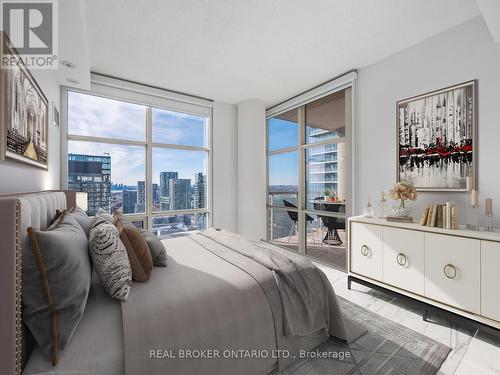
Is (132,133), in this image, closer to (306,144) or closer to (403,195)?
(306,144)

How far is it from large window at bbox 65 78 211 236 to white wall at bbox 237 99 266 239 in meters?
0.65

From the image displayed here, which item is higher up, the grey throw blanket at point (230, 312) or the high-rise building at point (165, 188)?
the high-rise building at point (165, 188)

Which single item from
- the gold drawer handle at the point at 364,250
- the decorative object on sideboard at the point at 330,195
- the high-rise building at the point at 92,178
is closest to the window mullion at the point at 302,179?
the decorative object on sideboard at the point at 330,195

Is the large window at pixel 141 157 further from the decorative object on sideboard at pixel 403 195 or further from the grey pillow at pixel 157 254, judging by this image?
the decorative object on sideboard at pixel 403 195

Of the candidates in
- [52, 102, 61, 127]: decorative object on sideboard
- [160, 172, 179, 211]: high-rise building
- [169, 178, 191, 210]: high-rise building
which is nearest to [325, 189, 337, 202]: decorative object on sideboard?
[169, 178, 191, 210]: high-rise building

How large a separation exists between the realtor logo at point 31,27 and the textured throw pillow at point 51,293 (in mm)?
1097

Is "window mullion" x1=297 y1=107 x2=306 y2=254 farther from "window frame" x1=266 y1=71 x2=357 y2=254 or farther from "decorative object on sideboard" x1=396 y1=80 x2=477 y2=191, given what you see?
"decorative object on sideboard" x1=396 y1=80 x2=477 y2=191

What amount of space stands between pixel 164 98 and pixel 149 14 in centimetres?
174

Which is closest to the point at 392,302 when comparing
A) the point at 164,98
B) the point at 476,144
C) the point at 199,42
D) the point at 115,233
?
the point at 476,144

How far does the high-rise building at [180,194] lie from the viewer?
3.95 m

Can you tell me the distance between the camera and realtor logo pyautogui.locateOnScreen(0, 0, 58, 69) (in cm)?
141

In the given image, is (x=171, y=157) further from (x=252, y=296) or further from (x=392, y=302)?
(x=392, y=302)

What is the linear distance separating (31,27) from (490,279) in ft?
12.3

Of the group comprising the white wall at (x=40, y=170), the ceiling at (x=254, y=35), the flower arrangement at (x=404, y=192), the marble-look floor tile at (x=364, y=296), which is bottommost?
the marble-look floor tile at (x=364, y=296)
